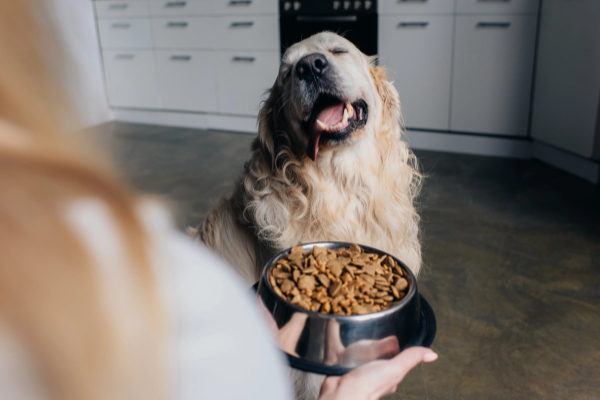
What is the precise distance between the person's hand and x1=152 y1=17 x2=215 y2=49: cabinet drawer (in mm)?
4387

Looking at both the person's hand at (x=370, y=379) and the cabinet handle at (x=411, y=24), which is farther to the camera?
the cabinet handle at (x=411, y=24)

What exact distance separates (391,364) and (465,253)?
5.75 feet

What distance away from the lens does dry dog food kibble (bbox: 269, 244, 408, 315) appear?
3.22ft

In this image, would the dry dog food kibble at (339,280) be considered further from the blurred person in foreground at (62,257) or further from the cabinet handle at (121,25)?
the cabinet handle at (121,25)

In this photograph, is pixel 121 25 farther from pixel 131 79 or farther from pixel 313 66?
pixel 313 66

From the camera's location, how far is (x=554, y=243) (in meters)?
2.53

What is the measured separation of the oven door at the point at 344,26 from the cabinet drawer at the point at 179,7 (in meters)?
0.92

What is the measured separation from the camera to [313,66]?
1494mm

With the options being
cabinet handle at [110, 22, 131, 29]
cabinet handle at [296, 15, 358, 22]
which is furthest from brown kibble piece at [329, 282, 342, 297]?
cabinet handle at [110, 22, 131, 29]

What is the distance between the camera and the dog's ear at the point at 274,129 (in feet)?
5.18

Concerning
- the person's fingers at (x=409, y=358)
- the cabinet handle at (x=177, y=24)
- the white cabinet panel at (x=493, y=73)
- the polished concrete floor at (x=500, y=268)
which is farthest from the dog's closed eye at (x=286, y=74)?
the cabinet handle at (x=177, y=24)

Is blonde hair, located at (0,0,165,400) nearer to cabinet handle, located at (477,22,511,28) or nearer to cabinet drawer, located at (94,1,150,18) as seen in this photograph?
cabinet handle, located at (477,22,511,28)

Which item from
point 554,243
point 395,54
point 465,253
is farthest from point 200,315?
point 395,54

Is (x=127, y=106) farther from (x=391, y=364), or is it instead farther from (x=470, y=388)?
(x=391, y=364)
